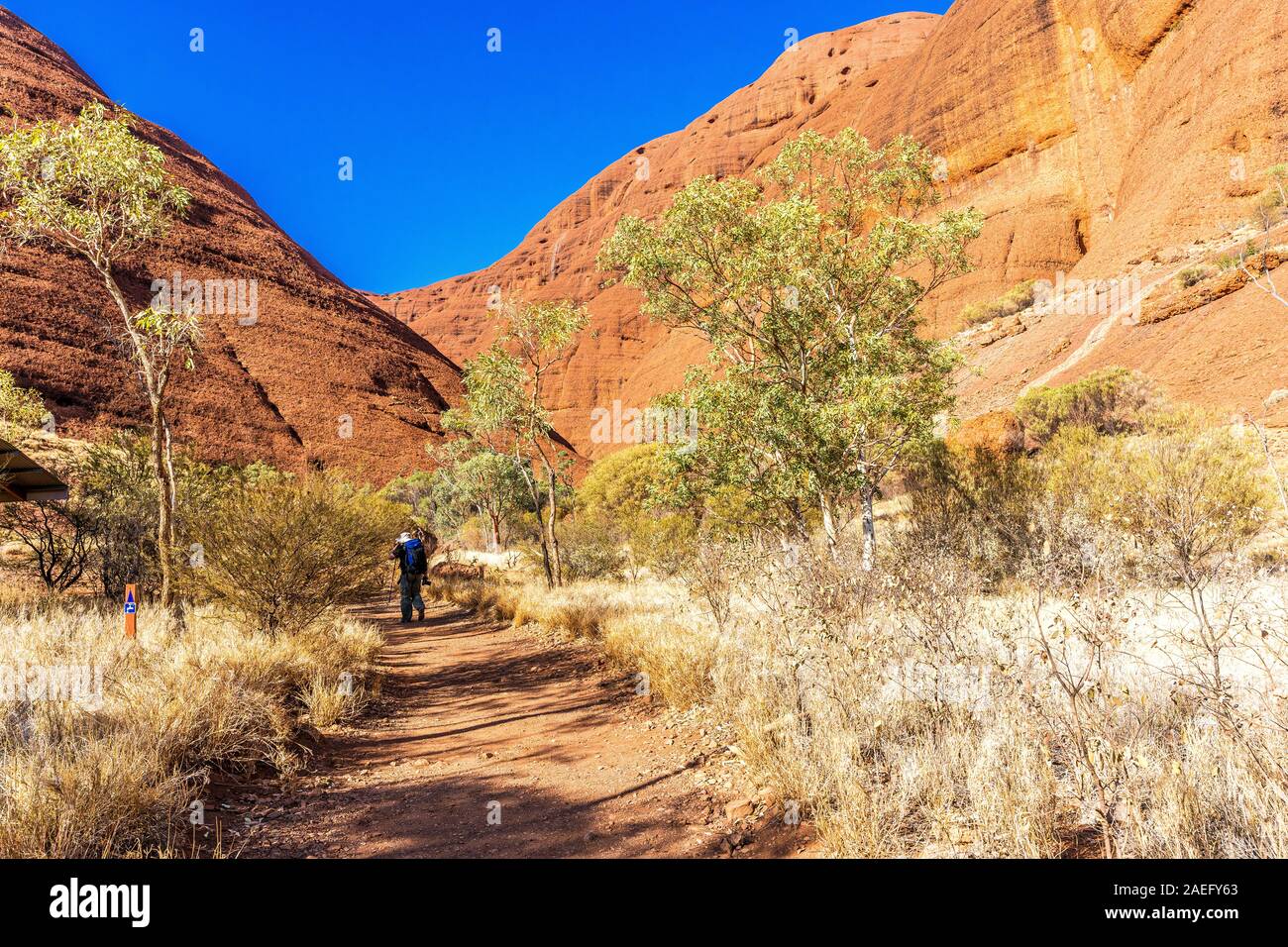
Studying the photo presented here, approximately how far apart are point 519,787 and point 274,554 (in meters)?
5.37

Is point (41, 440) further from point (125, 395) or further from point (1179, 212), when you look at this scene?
point (1179, 212)

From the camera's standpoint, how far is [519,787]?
4.50m

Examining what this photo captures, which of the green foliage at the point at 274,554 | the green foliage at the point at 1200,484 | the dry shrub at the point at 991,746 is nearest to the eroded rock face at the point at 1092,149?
the green foliage at the point at 1200,484

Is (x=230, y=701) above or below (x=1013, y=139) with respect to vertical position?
below

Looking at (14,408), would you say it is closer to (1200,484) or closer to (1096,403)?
(1200,484)

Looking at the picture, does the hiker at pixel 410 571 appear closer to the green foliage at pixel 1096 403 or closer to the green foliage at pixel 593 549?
the green foliage at pixel 593 549

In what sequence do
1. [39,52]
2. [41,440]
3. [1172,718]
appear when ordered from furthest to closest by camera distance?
[39,52]
[41,440]
[1172,718]

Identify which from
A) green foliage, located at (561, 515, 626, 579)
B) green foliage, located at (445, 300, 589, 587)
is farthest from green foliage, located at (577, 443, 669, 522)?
green foliage, located at (445, 300, 589, 587)

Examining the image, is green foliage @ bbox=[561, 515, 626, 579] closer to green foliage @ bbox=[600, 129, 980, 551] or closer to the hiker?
the hiker

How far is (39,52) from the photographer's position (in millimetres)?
79062

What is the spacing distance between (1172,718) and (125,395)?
223 feet

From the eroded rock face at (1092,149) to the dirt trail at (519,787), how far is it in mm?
8684

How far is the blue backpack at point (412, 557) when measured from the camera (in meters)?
14.3

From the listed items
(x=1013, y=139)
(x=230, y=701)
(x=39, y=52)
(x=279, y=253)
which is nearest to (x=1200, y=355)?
(x=230, y=701)
